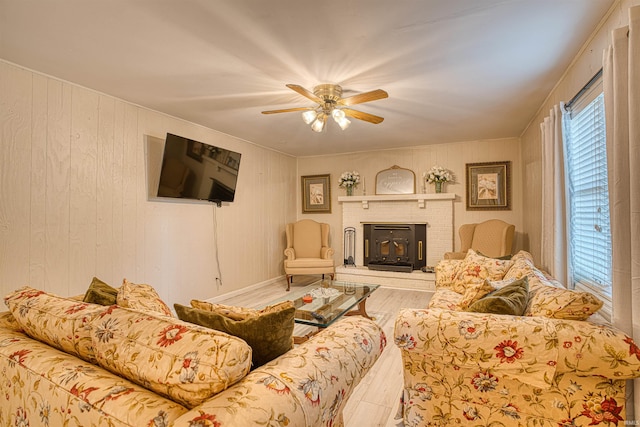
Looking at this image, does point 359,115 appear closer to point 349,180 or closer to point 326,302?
point 326,302

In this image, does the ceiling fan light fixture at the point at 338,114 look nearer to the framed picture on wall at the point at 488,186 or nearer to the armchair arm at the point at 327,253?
the armchair arm at the point at 327,253

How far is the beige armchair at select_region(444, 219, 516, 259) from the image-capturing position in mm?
4320

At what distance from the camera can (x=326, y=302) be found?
2953mm

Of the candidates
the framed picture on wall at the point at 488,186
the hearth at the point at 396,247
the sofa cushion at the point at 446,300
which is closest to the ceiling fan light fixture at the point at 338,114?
the sofa cushion at the point at 446,300

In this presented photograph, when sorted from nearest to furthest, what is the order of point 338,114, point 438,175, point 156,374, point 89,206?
1. point 156,374
2. point 338,114
3. point 89,206
4. point 438,175

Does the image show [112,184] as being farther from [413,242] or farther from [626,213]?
[413,242]

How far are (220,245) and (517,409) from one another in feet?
12.8

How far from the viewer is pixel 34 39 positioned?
2146 mm

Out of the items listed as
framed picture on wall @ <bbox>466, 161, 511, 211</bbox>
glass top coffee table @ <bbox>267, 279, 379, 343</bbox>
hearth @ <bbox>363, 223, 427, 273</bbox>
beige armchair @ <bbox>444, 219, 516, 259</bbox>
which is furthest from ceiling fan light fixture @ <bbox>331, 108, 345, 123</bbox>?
framed picture on wall @ <bbox>466, 161, 511, 211</bbox>

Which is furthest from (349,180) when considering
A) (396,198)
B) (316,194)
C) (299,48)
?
(299,48)

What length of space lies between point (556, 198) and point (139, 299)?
306 cm

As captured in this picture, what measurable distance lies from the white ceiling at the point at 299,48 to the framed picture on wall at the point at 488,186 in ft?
5.37

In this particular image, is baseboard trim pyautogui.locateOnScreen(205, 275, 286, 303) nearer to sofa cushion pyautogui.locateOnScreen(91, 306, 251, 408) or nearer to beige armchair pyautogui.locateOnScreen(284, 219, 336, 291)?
beige armchair pyautogui.locateOnScreen(284, 219, 336, 291)

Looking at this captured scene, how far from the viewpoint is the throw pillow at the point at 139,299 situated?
150 cm
